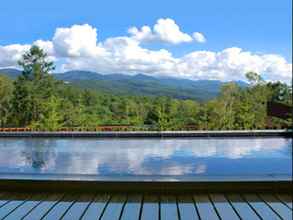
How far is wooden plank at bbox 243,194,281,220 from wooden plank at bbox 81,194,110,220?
0.70 m

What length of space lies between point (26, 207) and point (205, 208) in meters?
0.85

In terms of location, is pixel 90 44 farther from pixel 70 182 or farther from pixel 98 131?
pixel 98 131

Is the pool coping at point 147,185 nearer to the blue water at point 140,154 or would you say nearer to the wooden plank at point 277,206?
the wooden plank at point 277,206

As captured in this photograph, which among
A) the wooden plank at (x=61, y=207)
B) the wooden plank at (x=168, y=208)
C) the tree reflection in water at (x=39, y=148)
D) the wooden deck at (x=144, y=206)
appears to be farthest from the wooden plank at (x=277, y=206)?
the tree reflection in water at (x=39, y=148)

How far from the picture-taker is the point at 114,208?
5.84ft

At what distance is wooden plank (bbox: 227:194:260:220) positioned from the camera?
5.31 feet

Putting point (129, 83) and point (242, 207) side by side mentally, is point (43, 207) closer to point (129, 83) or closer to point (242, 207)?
point (242, 207)

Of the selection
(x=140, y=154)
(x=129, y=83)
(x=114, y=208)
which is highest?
(x=129, y=83)

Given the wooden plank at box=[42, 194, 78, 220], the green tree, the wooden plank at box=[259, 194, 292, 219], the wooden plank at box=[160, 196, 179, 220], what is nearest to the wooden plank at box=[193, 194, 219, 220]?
the wooden plank at box=[160, 196, 179, 220]

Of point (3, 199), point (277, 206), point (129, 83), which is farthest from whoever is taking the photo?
point (129, 83)

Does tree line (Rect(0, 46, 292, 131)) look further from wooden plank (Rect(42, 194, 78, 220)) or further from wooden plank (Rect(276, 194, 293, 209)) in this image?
wooden plank (Rect(42, 194, 78, 220))

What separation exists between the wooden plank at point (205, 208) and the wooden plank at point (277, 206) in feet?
0.89

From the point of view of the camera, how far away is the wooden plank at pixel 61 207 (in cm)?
165

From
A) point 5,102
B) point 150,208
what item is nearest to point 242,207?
point 150,208
